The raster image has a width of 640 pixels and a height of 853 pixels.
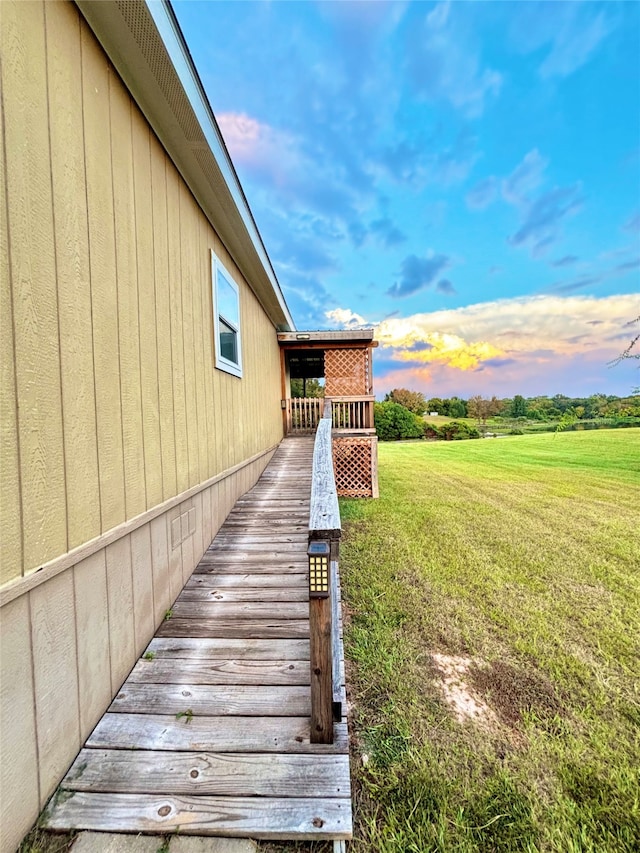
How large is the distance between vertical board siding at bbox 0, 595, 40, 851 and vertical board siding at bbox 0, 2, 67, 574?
0.24 metres

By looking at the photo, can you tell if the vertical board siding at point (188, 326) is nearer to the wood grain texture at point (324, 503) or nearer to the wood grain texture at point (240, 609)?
the wood grain texture at point (240, 609)

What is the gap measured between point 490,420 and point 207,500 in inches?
1616

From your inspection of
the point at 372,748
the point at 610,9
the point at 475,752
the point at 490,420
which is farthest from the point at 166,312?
the point at 490,420

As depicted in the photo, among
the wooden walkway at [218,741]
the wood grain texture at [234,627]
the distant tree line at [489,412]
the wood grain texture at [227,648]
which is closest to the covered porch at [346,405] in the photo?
the wooden walkway at [218,741]

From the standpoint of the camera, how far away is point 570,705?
2.30m

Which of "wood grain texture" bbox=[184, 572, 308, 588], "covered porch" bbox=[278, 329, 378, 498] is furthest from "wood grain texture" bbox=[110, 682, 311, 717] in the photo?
"covered porch" bbox=[278, 329, 378, 498]

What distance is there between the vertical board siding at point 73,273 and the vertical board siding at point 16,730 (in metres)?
0.40

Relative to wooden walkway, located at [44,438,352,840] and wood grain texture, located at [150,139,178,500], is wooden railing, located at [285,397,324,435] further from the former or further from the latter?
wooden walkway, located at [44,438,352,840]

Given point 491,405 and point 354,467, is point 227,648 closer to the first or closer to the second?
point 354,467

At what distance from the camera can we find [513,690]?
2.44 metres

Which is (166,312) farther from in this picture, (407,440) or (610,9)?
(407,440)

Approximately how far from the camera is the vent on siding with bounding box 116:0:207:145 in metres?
1.87

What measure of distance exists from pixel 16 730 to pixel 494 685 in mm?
2802

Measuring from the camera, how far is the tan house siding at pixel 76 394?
1.39 m
